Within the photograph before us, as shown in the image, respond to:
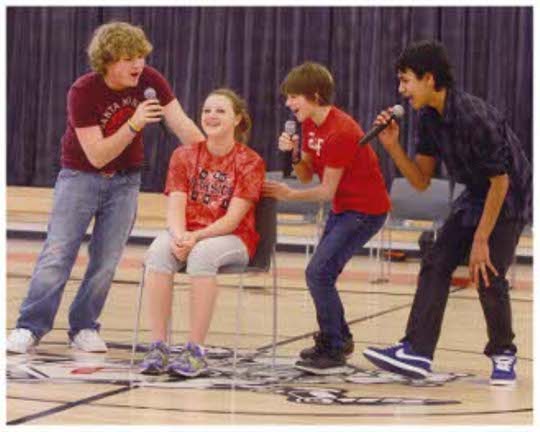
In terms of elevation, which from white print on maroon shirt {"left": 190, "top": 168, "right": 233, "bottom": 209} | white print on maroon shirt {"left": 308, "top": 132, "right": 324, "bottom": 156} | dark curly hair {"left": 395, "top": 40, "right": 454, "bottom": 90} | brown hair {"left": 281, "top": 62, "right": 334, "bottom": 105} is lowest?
white print on maroon shirt {"left": 190, "top": 168, "right": 233, "bottom": 209}

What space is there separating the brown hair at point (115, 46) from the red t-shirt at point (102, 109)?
7 centimetres

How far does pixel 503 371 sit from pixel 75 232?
72.2 inches

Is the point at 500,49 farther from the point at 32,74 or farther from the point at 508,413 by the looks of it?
the point at 508,413

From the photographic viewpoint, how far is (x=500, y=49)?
11.2 metres

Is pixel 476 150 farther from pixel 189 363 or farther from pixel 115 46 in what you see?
pixel 115 46

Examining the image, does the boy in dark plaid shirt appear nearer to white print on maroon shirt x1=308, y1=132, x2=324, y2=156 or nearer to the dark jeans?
the dark jeans

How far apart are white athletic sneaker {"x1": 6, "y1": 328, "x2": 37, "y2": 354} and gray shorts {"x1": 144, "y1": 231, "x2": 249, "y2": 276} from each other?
0.73m

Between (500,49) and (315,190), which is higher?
(500,49)

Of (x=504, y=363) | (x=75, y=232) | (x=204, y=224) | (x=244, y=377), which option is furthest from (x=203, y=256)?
(x=504, y=363)

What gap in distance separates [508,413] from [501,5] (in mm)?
7466

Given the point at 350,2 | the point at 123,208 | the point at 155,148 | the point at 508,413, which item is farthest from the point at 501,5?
the point at 508,413

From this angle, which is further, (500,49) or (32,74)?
(32,74)

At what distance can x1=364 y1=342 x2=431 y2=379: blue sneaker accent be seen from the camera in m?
4.85

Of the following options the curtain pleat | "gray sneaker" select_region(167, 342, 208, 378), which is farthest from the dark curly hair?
the curtain pleat
